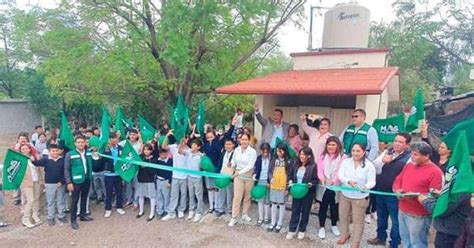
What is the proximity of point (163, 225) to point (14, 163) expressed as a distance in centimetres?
275

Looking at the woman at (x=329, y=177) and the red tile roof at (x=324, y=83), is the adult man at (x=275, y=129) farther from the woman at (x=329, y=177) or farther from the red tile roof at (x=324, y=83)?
the woman at (x=329, y=177)

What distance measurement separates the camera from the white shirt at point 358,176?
4.87 meters

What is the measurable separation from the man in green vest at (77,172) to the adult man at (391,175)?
482cm

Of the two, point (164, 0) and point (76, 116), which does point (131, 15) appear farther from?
point (76, 116)

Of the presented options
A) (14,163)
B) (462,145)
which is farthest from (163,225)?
(462,145)

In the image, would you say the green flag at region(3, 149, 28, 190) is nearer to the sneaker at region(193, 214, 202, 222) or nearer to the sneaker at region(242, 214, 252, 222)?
the sneaker at region(193, 214, 202, 222)

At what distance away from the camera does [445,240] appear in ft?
12.3

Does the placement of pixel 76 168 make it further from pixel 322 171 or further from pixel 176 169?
pixel 322 171

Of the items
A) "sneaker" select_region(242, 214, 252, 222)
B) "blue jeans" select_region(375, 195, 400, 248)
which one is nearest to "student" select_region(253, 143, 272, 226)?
"sneaker" select_region(242, 214, 252, 222)

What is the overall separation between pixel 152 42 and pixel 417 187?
22.8ft

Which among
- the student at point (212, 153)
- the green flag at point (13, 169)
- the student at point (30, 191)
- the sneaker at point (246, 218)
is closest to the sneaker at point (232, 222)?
the sneaker at point (246, 218)

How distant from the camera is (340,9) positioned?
9094 mm

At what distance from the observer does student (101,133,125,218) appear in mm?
6711

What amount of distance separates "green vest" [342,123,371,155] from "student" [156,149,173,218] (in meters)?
3.15
